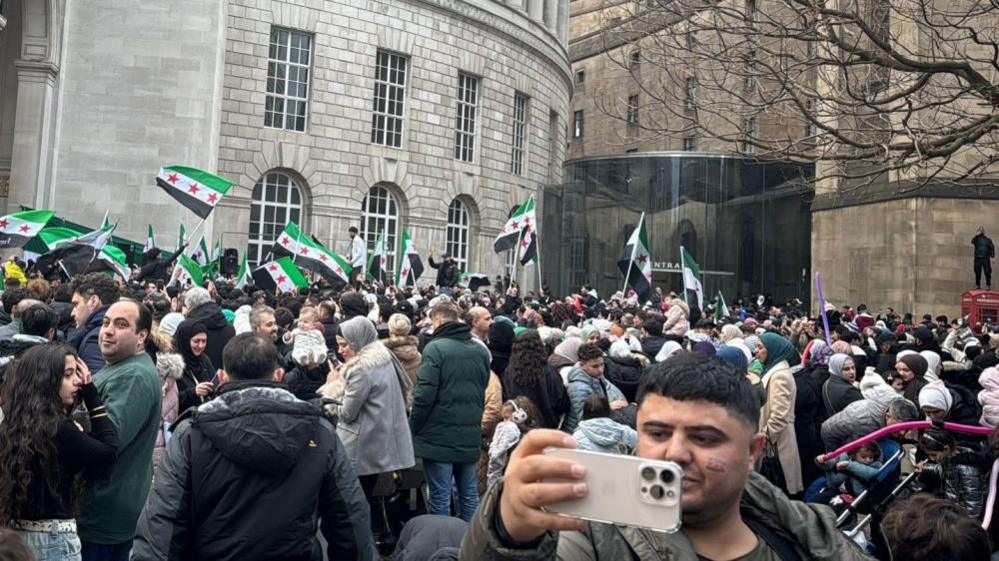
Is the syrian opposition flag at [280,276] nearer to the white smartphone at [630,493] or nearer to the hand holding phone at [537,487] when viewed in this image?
the hand holding phone at [537,487]

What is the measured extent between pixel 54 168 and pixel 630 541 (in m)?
25.7

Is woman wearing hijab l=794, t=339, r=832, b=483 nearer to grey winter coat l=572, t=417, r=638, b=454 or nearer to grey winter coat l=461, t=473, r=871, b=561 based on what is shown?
grey winter coat l=572, t=417, r=638, b=454

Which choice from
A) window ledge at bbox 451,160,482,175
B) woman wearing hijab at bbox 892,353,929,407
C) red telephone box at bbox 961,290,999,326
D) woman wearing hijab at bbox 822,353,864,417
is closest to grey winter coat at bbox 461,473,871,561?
woman wearing hijab at bbox 822,353,864,417

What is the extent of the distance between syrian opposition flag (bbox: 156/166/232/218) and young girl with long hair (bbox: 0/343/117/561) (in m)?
12.4

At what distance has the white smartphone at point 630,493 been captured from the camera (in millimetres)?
1417

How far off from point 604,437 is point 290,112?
26.1 m

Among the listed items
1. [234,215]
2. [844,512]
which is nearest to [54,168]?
[234,215]

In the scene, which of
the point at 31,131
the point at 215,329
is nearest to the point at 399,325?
the point at 215,329

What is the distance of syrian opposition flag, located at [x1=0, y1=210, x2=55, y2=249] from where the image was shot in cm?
1473

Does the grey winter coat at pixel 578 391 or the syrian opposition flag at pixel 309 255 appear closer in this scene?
the grey winter coat at pixel 578 391

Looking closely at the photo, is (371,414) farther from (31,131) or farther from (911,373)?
(31,131)

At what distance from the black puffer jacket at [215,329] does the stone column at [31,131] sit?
18095mm

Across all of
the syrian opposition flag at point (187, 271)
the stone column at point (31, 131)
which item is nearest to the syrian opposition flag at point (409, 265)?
the syrian opposition flag at point (187, 271)

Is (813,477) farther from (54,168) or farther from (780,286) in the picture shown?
(780,286)
